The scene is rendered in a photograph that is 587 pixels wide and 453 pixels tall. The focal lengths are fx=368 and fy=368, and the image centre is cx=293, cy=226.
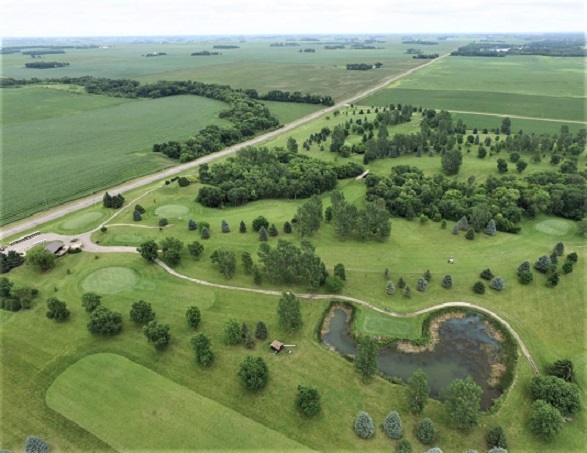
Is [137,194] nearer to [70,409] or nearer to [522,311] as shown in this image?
[70,409]

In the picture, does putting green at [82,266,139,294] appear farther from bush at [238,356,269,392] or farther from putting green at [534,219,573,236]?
putting green at [534,219,573,236]

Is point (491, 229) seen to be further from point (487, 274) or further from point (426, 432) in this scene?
point (426, 432)

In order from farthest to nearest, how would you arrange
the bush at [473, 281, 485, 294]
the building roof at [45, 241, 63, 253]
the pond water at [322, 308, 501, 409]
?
the building roof at [45, 241, 63, 253] < the bush at [473, 281, 485, 294] < the pond water at [322, 308, 501, 409]

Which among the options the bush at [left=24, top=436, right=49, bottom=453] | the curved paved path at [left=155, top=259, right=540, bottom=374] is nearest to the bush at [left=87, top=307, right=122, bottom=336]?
the curved paved path at [left=155, top=259, right=540, bottom=374]

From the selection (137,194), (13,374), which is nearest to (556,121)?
(137,194)

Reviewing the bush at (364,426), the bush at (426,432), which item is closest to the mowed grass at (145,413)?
the bush at (364,426)
